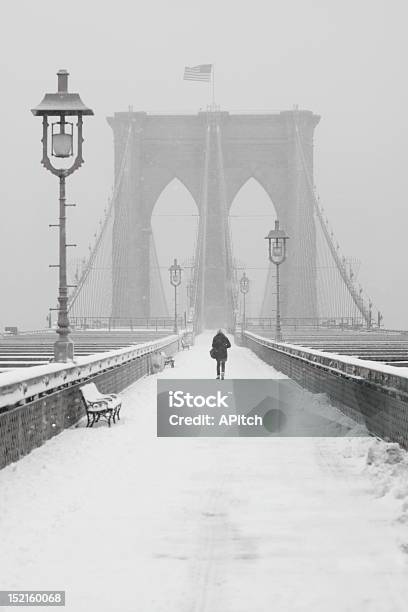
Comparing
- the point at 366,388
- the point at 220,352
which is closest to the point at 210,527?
the point at 366,388

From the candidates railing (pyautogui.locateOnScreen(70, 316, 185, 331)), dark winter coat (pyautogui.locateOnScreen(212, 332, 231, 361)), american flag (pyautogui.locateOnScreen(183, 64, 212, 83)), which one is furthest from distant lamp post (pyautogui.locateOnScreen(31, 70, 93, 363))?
american flag (pyautogui.locateOnScreen(183, 64, 212, 83))

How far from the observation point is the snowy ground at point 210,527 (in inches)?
179

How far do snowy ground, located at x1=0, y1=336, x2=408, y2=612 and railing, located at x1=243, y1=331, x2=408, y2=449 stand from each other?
304 millimetres

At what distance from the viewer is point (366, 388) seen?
1071 cm

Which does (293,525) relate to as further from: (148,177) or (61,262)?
(148,177)

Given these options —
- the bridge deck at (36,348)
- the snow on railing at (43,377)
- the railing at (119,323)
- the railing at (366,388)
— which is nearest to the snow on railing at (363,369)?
the railing at (366,388)

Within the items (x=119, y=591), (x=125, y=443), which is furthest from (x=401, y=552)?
(x=125, y=443)

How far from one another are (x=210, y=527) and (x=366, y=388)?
512 cm

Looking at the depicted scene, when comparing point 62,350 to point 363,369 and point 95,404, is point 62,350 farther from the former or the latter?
point 363,369

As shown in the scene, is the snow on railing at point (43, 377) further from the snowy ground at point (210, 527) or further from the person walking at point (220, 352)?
the person walking at point (220, 352)

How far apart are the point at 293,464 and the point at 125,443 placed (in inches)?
88.0

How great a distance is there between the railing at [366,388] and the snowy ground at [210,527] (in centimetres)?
30

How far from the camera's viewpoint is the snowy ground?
4551mm

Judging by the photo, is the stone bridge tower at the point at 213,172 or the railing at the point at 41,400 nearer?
the railing at the point at 41,400
